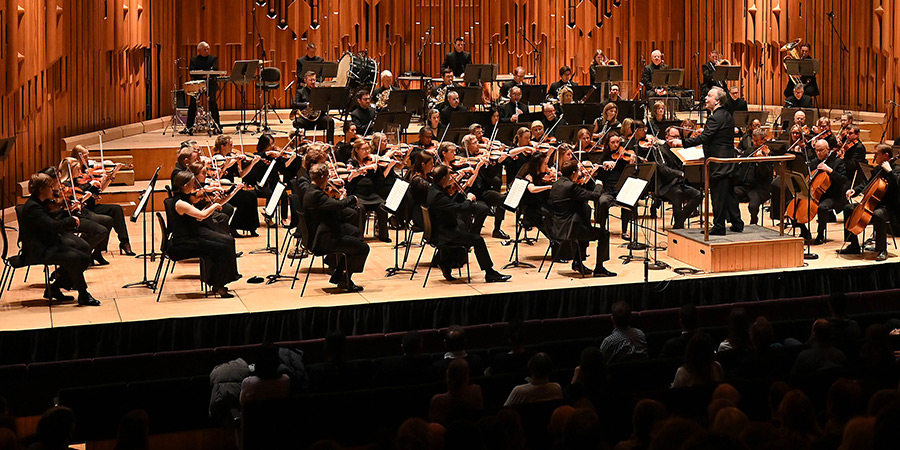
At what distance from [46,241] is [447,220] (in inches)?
125

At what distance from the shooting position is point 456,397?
5188mm

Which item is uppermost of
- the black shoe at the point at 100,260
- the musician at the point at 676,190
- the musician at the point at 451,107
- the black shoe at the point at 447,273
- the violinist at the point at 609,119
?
the musician at the point at 451,107

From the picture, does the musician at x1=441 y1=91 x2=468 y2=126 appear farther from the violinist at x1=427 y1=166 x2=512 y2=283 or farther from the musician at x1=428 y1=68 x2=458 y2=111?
the violinist at x1=427 y1=166 x2=512 y2=283

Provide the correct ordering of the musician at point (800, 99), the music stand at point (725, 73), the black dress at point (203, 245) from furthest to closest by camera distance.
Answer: the music stand at point (725, 73) → the musician at point (800, 99) → the black dress at point (203, 245)

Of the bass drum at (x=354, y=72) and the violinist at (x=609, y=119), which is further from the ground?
the bass drum at (x=354, y=72)

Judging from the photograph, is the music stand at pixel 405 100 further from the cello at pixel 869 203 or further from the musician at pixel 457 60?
the cello at pixel 869 203

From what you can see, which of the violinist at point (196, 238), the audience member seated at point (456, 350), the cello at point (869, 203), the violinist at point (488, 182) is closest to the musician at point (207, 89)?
the violinist at point (488, 182)

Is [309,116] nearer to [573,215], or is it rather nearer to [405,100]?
[405,100]

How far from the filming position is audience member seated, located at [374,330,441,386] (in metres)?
6.20

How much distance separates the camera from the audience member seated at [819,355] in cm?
594

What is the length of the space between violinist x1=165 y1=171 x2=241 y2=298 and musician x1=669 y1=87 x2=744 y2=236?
4.44m

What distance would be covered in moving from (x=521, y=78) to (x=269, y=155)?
5978mm

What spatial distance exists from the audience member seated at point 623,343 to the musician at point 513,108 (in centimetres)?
747

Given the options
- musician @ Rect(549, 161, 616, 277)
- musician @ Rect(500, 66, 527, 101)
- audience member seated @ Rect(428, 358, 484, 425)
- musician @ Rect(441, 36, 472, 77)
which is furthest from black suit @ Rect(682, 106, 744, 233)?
musician @ Rect(441, 36, 472, 77)
